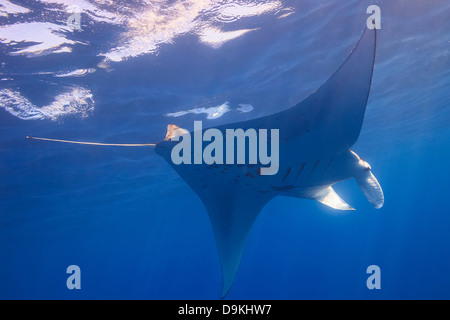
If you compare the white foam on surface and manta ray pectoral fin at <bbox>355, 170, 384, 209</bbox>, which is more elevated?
the white foam on surface

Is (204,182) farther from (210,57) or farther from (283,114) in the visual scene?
(210,57)

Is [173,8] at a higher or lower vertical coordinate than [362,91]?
higher

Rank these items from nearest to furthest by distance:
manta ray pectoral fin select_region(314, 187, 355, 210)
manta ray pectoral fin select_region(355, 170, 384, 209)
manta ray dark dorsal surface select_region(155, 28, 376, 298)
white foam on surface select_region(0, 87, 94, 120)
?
1. manta ray dark dorsal surface select_region(155, 28, 376, 298)
2. manta ray pectoral fin select_region(355, 170, 384, 209)
3. manta ray pectoral fin select_region(314, 187, 355, 210)
4. white foam on surface select_region(0, 87, 94, 120)

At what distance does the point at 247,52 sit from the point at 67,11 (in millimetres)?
5425

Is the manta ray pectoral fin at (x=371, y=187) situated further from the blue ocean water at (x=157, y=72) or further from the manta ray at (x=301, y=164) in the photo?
the blue ocean water at (x=157, y=72)

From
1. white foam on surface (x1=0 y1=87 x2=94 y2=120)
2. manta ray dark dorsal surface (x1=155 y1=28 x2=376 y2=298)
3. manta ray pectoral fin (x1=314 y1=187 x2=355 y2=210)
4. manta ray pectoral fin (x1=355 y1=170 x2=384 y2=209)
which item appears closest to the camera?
manta ray dark dorsal surface (x1=155 y1=28 x2=376 y2=298)

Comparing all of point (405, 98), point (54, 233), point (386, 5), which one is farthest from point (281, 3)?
point (54, 233)

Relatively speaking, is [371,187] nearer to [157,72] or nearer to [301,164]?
[301,164]

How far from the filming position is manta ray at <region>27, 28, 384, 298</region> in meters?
2.64

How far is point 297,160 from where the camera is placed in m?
3.61

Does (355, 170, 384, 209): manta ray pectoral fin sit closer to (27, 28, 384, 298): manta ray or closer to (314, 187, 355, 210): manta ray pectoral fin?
(27, 28, 384, 298): manta ray

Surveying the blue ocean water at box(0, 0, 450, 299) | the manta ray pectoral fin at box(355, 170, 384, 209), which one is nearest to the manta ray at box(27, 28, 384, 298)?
the manta ray pectoral fin at box(355, 170, 384, 209)

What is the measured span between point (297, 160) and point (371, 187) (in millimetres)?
1366

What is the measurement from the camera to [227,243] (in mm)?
4410
